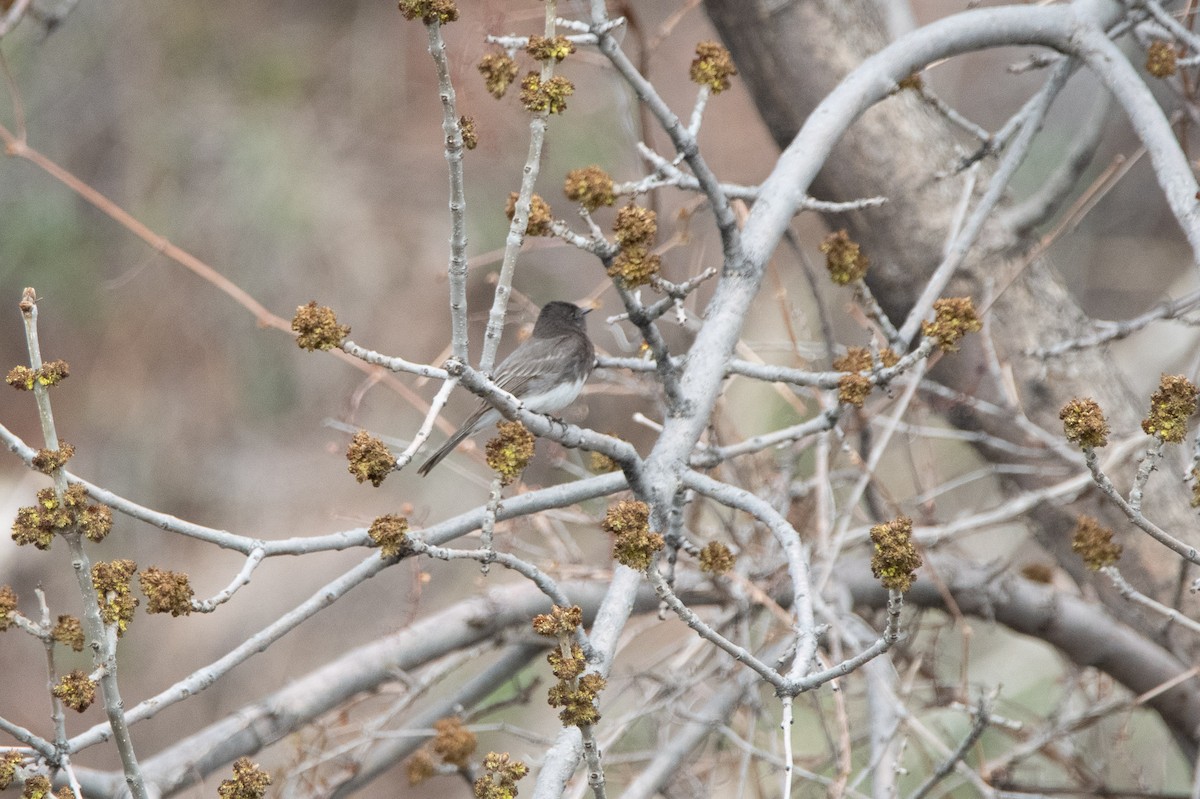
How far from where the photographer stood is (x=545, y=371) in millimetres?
3529

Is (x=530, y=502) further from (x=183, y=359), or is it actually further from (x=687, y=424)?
(x=183, y=359)

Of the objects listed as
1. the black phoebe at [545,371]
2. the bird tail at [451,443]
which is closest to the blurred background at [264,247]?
the black phoebe at [545,371]

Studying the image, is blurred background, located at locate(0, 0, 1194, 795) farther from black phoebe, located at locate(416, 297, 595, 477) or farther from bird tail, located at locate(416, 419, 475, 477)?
bird tail, located at locate(416, 419, 475, 477)

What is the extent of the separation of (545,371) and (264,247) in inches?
159

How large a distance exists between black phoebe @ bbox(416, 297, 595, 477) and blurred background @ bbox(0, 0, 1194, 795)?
2848mm

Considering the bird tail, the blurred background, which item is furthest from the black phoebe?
the blurred background

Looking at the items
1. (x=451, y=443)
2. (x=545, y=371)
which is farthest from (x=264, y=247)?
(x=451, y=443)

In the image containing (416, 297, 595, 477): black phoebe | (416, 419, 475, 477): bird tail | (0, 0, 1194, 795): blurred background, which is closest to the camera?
(416, 419, 475, 477): bird tail

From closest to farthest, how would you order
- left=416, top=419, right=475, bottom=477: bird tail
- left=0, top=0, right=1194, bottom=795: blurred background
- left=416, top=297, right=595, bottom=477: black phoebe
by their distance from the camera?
left=416, top=419, right=475, bottom=477: bird tail → left=416, top=297, right=595, bottom=477: black phoebe → left=0, top=0, right=1194, bottom=795: blurred background

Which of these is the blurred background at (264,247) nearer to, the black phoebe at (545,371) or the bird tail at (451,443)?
the black phoebe at (545,371)

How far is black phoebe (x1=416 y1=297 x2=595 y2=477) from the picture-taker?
331 cm

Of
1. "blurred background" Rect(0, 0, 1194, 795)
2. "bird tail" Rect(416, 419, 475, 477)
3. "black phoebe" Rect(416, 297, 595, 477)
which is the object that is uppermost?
"blurred background" Rect(0, 0, 1194, 795)

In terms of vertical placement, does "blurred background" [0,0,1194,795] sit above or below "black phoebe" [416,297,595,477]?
above

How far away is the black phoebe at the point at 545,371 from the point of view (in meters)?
3.31
